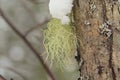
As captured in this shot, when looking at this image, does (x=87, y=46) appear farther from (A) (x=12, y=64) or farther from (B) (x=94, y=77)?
(A) (x=12, y=64)

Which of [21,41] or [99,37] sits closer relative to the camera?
[99,37]

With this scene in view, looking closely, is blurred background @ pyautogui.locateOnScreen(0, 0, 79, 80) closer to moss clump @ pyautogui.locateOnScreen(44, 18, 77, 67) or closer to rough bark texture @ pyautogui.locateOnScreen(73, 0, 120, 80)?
moss clump @ pyautogui.locateOnScreen(44, 18, 77, 67)

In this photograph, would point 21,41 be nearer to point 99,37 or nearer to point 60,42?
point 60,42

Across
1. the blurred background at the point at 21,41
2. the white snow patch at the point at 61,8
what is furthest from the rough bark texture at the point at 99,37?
the blurred background at the point at 21,41

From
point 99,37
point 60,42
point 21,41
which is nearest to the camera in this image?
point 99,37

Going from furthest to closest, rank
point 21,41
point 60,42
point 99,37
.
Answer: point 21,41 → point 60,42 → point 99,37

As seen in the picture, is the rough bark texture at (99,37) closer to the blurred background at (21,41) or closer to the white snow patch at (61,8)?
the white snow patch at (61,8)

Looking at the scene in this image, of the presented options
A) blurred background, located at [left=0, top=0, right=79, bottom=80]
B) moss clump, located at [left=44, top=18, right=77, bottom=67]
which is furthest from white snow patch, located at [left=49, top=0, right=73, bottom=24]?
blurred background, located at [left=0, top=0, right=79, bottom=80]

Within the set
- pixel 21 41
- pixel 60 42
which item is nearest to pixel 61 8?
pixel 60 42
